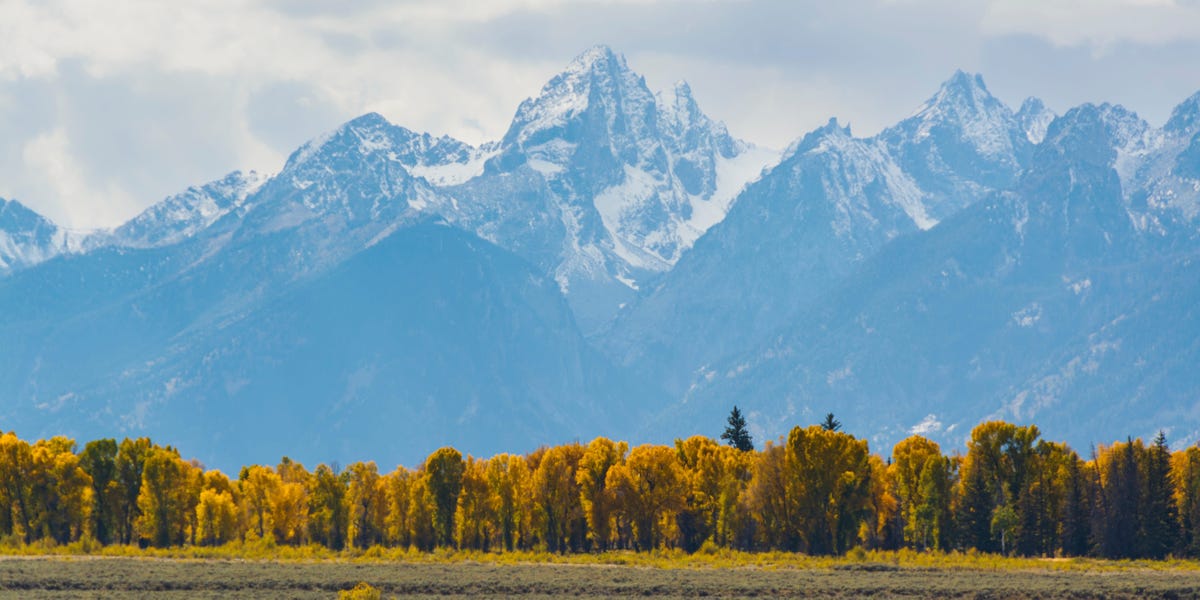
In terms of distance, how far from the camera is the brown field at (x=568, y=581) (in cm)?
14162

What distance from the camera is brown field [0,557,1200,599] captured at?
5576 inches

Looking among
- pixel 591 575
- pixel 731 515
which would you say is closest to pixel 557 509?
pixel 731 515

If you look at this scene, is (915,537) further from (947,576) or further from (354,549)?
(354,549)

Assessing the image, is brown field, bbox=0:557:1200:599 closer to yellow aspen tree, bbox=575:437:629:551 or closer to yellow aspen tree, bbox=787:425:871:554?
yellow aspen tree, bbox=787:425:871:554

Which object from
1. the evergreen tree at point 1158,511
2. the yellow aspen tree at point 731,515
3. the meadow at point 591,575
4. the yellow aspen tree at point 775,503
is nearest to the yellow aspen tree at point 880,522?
the yellow aspen tree at point 775,503

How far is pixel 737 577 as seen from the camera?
153750 millimetres

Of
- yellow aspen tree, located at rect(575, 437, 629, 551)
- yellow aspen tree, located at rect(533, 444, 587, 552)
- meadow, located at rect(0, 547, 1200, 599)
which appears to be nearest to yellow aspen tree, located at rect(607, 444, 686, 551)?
yellow aspen tree, located at rect(575, 437, 629, 551)

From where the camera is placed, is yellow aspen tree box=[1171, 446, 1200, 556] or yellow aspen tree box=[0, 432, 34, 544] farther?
yellow aspen tree box=[0, 432, 34, 544]

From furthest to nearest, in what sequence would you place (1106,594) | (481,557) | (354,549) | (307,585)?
(354,549) → (481,557) → (307,585) → (1106,594)

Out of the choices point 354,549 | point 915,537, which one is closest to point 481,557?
point 354,549

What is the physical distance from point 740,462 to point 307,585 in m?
63.6

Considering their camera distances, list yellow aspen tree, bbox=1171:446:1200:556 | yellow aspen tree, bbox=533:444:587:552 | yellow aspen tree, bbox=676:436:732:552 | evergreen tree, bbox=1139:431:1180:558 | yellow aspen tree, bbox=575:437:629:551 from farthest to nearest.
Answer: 1. yellow aspen tree, bbox=533:444:587:552
2. yellow aspen tree, bbox=676:436:732:552
3. yellow aspen tree, bbox=575:437:629:551
4. evergreen tree, bbox=1139:431:1180:558
5. yellow aspen tree, bbox=1171:446:1200:556

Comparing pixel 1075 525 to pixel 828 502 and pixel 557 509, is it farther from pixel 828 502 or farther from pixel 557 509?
pixel 557 509

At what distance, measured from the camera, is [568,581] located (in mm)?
150625
